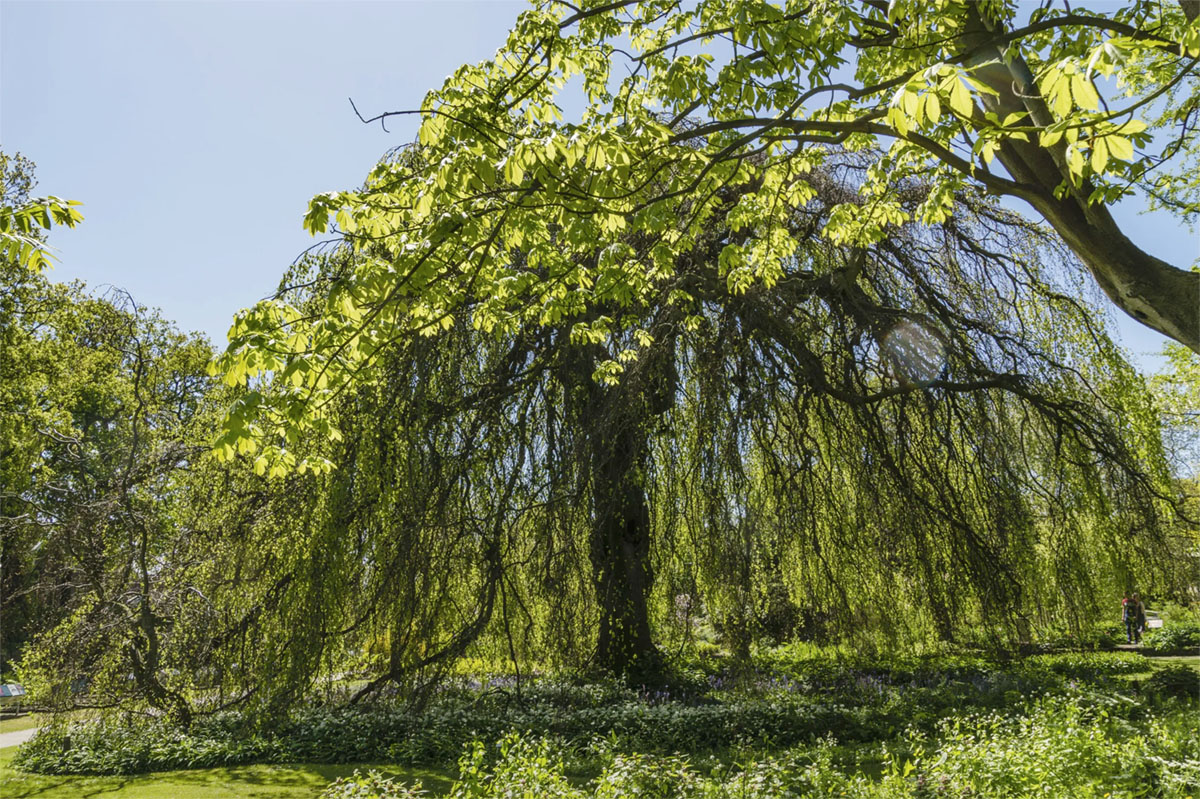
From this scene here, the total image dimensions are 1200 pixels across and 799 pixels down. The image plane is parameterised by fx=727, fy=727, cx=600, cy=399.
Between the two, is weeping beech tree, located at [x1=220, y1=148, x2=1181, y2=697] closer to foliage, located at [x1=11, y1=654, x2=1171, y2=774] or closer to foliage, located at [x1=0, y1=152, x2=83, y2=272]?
foliage, located at [x1=11, y1=654, x2=1171, y2=774]

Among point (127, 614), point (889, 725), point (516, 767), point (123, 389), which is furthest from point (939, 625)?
point (123, 389)

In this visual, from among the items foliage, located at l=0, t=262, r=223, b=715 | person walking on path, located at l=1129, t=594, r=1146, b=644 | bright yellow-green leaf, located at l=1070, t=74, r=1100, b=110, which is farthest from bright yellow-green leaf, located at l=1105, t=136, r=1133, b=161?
person walking on path, located at l=1129, t=594, r=1146, b=644

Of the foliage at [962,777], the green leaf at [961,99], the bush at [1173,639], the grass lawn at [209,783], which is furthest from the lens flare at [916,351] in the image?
the bush at [1173,639]

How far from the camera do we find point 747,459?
269 inches

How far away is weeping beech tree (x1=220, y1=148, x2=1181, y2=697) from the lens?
20.0 feet

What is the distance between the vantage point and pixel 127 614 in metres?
7.54

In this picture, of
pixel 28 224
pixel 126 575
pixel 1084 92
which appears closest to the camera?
pixel 1084 92

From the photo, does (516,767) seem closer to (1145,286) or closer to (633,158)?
(633,158)

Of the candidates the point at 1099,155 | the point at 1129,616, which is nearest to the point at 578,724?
the point at 1099,155

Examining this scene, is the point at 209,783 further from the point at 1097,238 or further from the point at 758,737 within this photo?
the point at 1097,238

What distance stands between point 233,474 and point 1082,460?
794cm

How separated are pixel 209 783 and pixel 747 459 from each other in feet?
17.5

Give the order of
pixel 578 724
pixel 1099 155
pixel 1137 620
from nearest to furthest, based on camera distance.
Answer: pixel 1099 155, pixel 578 724, pixel 1137 620

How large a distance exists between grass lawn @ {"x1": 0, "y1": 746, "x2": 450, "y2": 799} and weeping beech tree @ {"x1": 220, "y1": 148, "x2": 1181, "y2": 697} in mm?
729
